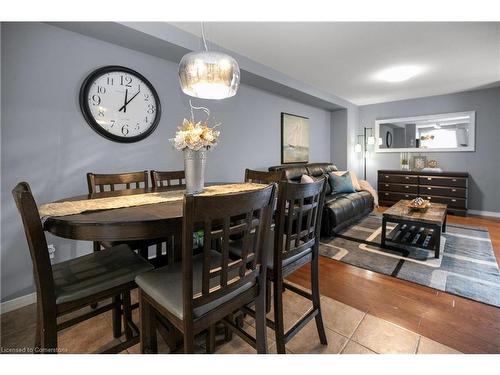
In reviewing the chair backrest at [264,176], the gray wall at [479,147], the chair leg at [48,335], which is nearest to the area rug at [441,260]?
the chair backrest at [264,176]

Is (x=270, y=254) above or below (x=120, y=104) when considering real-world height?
below

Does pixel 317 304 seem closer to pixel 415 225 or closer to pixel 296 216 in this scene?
pixel 296 216

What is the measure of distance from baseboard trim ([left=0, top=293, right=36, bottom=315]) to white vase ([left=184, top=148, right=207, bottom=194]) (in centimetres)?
151

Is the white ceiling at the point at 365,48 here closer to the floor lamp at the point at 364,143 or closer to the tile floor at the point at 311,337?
the floor lamp at the point at 364,143

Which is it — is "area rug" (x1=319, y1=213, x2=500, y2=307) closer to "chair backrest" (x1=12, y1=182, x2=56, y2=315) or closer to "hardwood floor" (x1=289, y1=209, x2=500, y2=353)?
"hardwood floor" (x1=289, y1=209, x2=500, y2=353)

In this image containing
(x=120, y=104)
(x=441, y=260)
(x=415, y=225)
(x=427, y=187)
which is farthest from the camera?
(x=427, y=187)

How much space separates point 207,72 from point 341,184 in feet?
11.2

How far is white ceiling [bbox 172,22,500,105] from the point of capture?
242 centimetres

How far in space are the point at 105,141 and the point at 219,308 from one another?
1.97 metres


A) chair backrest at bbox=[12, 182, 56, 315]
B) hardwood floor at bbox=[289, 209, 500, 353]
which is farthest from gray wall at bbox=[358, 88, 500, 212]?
chair backrest at bbox=[12, 182, 56, 315]

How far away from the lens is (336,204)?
11.5ft

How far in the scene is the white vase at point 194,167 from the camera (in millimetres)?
1679

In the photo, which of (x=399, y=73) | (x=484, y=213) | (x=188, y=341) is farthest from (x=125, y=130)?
(x=484, y=213)
